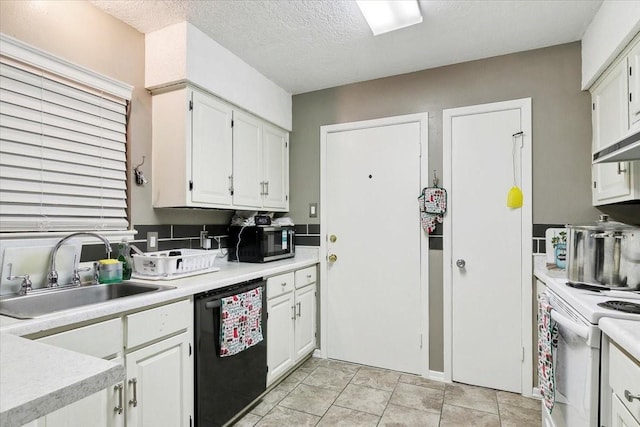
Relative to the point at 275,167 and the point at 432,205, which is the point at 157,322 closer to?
the point at 275,167

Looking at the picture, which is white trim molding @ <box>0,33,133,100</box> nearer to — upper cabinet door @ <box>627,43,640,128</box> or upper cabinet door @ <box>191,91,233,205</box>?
upper cabinet door @ <box>191,91,233,205</box>

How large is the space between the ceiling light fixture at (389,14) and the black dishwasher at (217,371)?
1.81 metres

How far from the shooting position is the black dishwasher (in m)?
1.84

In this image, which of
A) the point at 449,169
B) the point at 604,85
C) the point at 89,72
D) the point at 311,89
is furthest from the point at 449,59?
the point at 89,72

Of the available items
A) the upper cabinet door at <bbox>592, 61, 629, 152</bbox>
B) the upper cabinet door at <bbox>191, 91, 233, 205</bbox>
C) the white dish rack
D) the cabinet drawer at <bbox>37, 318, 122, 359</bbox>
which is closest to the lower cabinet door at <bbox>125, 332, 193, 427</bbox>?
the cabinet drawer at <bbox>37, 318, 122, 359</bbox>

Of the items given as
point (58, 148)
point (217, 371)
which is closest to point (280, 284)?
point (217, 371)

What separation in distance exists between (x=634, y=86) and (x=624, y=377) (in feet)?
4.73

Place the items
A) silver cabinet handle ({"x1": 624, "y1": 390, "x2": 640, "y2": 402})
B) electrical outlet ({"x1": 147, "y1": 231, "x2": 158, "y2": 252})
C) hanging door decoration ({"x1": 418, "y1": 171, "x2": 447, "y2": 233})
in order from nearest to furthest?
silver cabinet handle ({"x1": 624, "y1": 390, "x2": 640, "y2": 402})
electrical outlet ({"x1": 147, "y1": 231, "x2": 158, "y2": 252})
hanging door decoration ({"x1": 418, "y1": 171, "x2": 447, "y2": 233})

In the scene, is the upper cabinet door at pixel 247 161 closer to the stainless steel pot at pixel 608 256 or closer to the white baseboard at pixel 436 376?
the white baseboard at pixel 436 376

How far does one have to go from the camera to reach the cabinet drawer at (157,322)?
59.2 inches

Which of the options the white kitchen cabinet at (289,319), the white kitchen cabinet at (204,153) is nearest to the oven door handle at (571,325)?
the white kitchen cabinet at (289,319)

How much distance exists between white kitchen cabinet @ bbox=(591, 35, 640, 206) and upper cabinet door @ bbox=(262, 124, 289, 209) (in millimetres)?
2353

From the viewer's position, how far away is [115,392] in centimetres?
142

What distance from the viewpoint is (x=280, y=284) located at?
2582mm
